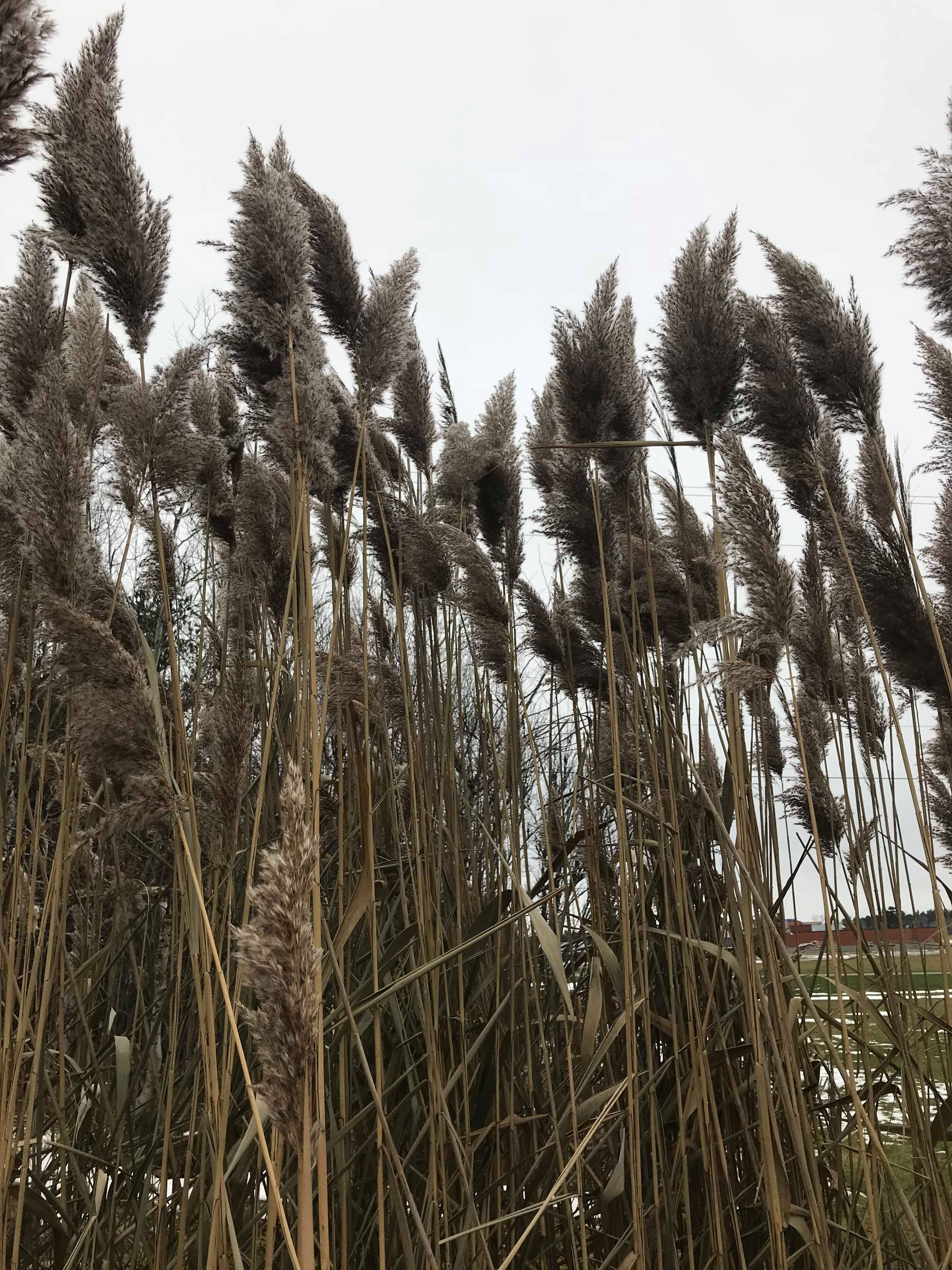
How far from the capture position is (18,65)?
124 cm

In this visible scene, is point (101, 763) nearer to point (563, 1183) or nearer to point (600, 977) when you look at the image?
point (600, 977)

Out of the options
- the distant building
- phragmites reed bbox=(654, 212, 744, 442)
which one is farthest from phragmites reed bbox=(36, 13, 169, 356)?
the distant building

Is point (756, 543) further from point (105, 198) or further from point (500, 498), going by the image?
point (105, 198)

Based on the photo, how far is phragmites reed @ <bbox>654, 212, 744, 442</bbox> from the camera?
220 cm

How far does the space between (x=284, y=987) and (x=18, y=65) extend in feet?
3.83

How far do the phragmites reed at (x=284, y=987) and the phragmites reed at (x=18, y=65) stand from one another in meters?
1.01

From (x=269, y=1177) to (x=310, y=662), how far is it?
1.93ft

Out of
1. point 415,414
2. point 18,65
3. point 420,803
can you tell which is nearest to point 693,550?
point 415,414

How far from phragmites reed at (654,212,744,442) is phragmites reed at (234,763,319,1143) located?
163 centimetres

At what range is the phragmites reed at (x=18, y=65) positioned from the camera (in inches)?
48.2

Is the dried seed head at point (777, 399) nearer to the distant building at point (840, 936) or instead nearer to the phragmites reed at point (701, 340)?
the phragmites reed at point (701, 340)

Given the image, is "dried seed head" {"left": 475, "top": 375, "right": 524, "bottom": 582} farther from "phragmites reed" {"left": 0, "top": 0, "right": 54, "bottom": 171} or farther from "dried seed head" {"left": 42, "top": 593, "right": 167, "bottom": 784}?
"phragmites reed" {"left": 0, "top": 0, "right": 54, "bottom": 171}

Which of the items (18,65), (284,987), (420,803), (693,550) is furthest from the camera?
(693,550)

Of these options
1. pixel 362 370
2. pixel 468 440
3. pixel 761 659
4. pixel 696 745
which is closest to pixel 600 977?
pixel 761 659
